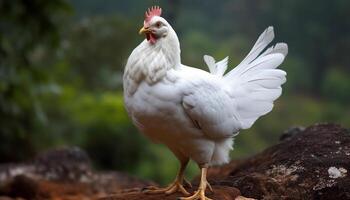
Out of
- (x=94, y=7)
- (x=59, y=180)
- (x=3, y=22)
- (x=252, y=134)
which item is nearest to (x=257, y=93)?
(x=59, y=180)

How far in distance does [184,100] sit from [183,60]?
9.31 m

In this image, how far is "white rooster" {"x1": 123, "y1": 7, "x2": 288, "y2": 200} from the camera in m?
3.35

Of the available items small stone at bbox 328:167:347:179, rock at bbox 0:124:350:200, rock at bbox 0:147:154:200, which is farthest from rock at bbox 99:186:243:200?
rock at bbox 0:147:154:200

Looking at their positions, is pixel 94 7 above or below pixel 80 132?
above

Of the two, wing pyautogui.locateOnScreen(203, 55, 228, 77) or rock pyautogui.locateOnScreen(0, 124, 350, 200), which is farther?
wing pyautogui.locateOnScreen(203, 55, 228, 77)

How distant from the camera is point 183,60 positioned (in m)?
12.6

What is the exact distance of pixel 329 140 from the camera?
13.9 ft

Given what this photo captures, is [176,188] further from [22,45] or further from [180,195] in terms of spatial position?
[22,45]

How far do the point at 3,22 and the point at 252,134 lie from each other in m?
7.92

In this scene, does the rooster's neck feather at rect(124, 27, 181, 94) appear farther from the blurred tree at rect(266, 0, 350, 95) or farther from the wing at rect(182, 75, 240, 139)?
the blurred tree at rect(266, 0, 350, 95)

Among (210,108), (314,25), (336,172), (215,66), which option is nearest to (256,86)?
(215,66)

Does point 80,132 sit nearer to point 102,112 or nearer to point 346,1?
point 102,112

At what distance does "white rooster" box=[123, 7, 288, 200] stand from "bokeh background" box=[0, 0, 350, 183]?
5963 mm

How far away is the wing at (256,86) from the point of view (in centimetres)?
382
